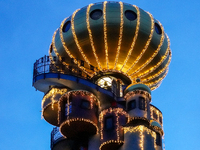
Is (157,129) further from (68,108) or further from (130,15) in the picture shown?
(130,15)

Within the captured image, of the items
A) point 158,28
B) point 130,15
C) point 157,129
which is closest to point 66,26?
point 130,15

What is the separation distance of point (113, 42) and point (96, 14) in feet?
11.3

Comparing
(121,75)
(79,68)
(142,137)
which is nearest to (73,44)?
(79,68)

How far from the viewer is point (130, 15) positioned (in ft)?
156

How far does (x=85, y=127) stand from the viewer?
42.9m

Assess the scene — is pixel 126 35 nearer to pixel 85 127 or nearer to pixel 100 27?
pixel 100 27

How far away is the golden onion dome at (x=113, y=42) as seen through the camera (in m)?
46.1

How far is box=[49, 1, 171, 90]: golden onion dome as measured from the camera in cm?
4612

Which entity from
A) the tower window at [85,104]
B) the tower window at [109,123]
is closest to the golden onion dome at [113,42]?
the tower window at [85,104]

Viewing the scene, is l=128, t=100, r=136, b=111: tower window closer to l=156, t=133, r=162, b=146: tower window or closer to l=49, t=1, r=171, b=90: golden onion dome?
l=156, t=133, r=162, b=146: tower window

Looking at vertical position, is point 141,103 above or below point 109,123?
above

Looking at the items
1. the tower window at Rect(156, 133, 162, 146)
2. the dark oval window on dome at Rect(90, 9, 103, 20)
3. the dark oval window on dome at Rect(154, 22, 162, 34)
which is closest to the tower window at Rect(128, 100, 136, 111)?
the tower window at Rect(156, 133, 162, 146)

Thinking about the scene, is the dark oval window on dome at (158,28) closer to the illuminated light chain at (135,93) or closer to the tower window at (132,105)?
the illuminated light chain at (135,93)

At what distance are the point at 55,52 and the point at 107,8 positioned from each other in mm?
6678
